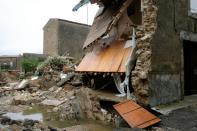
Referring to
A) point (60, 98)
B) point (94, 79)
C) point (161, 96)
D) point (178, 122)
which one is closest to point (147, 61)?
point (161, 96)

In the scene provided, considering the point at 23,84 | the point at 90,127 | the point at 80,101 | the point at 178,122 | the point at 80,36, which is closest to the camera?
the point at 178,122

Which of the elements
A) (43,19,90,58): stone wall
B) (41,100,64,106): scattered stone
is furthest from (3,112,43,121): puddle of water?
(43,19,90,58): stone wall

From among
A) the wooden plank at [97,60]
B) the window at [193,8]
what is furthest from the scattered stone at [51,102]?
the window at [193,8]

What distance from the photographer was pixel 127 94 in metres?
10.1

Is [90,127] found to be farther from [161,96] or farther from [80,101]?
[161,96]

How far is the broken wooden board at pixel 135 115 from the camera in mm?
7918

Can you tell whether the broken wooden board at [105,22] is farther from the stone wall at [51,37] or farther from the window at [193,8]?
the stone wall at [51,37]

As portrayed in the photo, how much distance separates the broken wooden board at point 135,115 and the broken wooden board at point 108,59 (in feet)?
6.14

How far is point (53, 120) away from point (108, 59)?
335cm

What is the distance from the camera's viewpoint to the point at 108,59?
11.5 meters

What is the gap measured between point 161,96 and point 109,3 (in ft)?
18.8

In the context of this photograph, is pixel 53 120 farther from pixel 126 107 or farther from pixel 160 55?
pixel 160 55

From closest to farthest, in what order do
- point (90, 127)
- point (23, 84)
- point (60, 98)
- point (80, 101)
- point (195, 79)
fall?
point (90, 127)
point (80, 101)
point (195, 79)
point (60, 98)
point (23, 84)

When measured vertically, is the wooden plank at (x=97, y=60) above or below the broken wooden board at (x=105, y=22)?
below
